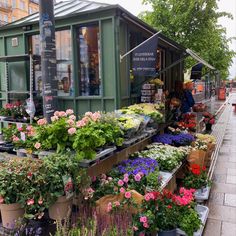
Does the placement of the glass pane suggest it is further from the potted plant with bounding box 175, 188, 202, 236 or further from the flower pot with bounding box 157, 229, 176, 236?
the flower pot with bounding box 157, 229, 176, 236

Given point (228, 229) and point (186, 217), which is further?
point (228, 229)

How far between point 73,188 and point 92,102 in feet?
8.96

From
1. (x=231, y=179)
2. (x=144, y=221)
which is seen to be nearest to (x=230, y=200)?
(x=231, y=179)

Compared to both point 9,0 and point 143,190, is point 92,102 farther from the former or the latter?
point 9,0

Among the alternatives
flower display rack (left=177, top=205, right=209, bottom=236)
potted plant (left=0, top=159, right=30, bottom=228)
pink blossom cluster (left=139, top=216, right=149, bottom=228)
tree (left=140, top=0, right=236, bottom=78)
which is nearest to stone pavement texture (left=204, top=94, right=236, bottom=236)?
flower display rack (left=177, top=205, right=209, bottom=236)

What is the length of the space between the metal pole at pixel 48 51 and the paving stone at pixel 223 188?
3.35 meters

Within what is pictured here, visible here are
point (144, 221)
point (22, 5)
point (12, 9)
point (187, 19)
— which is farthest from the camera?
point (22, 5)

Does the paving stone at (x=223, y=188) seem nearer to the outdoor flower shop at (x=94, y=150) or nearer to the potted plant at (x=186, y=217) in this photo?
the outdoor flower shop at (x=94, y=150)

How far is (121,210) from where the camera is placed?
2.93 metres

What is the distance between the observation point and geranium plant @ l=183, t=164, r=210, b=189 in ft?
15.2

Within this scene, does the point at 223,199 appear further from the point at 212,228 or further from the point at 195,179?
the point at 212,228

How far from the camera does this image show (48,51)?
3.54 meters

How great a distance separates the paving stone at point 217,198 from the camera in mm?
4578

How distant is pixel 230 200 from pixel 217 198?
21cm
